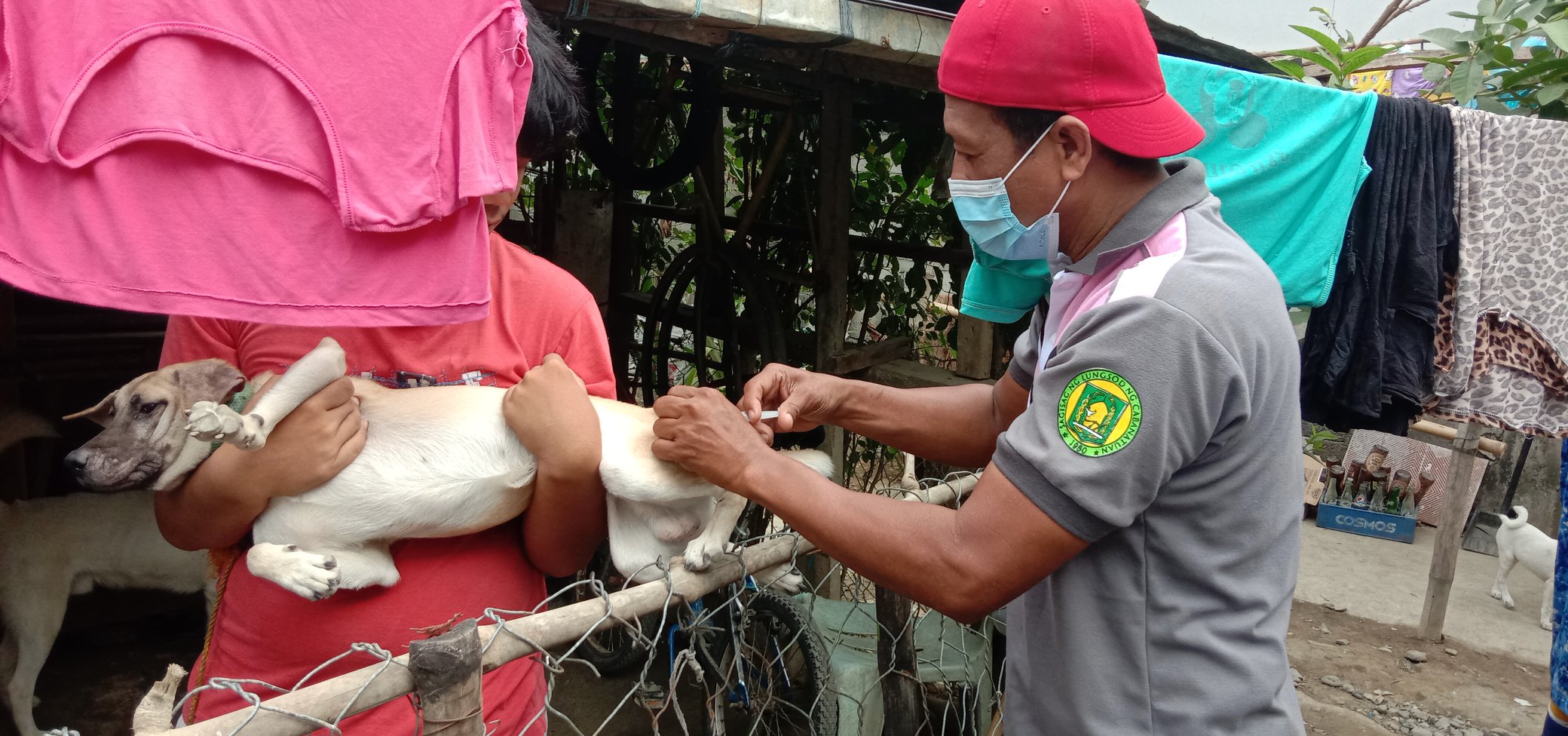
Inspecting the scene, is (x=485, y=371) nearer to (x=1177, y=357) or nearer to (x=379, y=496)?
(x=379, y=496)

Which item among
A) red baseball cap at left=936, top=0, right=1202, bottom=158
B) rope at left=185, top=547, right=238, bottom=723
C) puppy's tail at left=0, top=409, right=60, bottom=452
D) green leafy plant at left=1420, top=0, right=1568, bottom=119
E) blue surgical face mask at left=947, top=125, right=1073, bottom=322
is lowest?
puppy's tail at left=0, top=409, right=60, bottom=452

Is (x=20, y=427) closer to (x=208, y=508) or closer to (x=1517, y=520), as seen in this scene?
(x=208, y=508)

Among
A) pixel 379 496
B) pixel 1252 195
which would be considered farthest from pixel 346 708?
pixel 1252 195

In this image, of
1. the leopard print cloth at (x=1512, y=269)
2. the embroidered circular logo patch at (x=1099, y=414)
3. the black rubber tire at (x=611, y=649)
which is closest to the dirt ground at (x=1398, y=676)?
the leopard print cloth at (x=1512, y=269)

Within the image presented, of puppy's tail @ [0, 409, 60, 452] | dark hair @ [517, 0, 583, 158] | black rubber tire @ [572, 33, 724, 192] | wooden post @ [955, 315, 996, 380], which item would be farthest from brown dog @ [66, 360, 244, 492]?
wooden post @ [955, 315, 996, 380]

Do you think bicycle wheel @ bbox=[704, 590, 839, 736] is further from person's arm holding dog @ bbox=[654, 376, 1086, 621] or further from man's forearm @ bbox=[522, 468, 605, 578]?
person's arm holding dog @ bbox=[654, 376, 1086, 621]

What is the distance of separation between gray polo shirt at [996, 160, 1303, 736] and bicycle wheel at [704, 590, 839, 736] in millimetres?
1996

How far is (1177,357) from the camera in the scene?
1.23m

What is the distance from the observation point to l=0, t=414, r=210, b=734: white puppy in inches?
153

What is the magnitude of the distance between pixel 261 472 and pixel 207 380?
21cm

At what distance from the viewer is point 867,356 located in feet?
16.4

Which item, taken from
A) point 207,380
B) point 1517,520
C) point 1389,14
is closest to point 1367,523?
point 1517,520

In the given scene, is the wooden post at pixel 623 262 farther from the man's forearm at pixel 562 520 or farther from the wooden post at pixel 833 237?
the man's forearm at pixel 562 520

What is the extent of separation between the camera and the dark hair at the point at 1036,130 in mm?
1471
